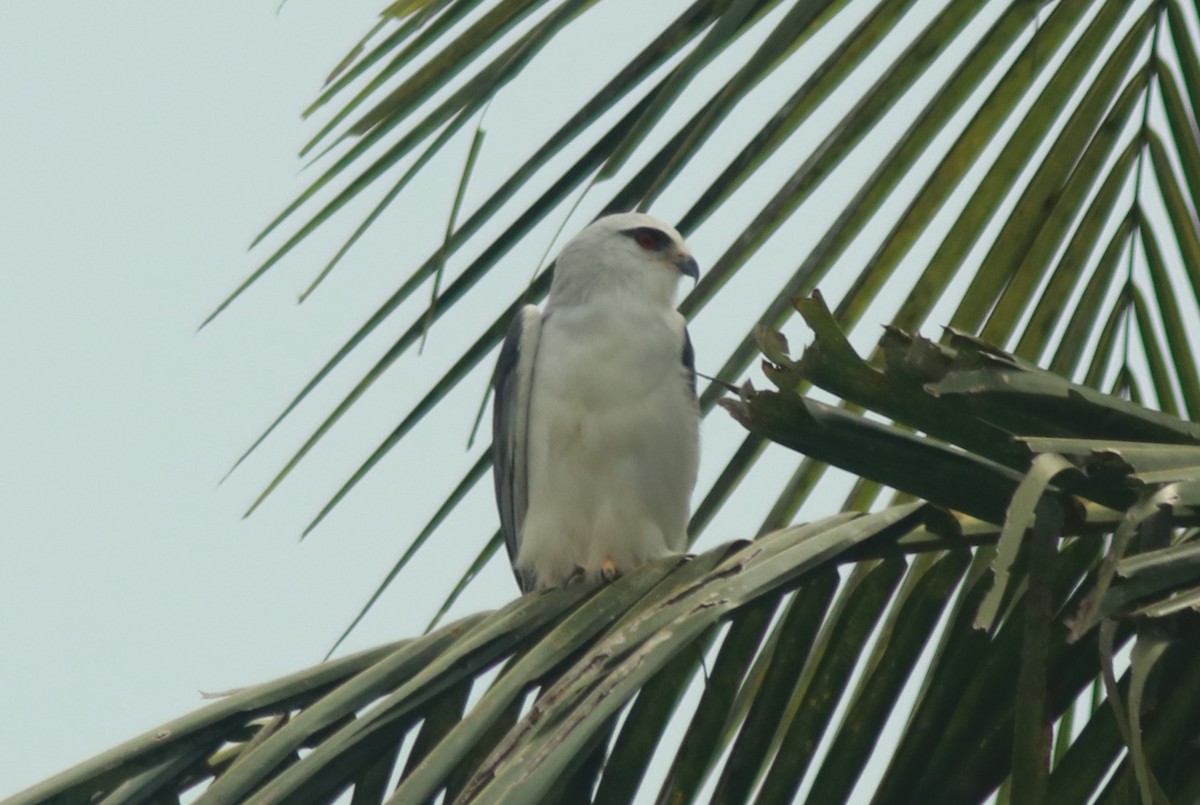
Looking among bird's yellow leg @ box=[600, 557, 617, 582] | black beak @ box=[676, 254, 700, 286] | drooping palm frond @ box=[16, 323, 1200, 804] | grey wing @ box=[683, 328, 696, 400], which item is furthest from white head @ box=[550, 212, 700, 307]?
drooping palm frond @ box=[16, 323, 1200, 804]

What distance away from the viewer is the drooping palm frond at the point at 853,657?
6.16 feet

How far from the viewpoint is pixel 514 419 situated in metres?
5.29

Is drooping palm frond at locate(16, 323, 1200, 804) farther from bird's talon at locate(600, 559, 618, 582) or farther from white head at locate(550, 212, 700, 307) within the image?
white head at locate(550, 212, 700, 307)

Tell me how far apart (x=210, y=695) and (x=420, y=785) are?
0.63 metres

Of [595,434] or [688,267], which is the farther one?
[688,267]

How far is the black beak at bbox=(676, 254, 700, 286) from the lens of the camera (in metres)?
5.91

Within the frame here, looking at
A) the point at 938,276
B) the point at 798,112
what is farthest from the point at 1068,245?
the point at 798,112

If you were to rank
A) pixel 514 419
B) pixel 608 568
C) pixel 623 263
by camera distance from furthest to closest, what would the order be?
pixel 623 263 → pixel 514 419 → pixel 608 568

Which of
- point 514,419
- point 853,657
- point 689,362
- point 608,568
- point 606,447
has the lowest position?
point 853,657

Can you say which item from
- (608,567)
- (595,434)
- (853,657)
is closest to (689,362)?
(595,434)

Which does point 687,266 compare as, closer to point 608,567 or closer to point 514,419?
point 514,419

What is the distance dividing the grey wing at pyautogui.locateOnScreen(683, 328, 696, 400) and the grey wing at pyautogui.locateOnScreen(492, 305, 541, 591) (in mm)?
430

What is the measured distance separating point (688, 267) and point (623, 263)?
36 cm

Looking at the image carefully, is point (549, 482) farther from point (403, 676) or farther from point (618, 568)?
point (403, 676)
